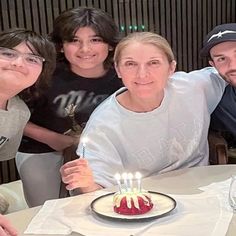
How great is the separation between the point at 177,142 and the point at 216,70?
24.1 inches

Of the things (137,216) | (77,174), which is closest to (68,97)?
(77,174)

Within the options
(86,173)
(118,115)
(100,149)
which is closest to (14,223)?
(86,173)

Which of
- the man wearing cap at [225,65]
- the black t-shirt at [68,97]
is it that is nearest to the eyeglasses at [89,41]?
the black t-shirt at [68,97]

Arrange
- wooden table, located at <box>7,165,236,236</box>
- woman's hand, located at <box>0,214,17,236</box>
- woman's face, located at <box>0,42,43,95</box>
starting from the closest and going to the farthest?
woman's hand, located at <box>0,214,17,236</box> → wooden table, located at <box>7,165,236,236</box> → woman's face, located at <box>0,42,43,95</box>

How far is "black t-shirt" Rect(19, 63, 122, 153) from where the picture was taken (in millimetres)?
3100

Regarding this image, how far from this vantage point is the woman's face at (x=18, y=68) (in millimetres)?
2654

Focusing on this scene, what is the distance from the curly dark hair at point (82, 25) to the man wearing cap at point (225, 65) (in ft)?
1.94

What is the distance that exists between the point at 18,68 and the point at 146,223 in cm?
129

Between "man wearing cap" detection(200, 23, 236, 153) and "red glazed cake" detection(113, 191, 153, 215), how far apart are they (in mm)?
1277

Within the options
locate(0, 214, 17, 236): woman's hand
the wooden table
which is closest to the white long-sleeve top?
the wooden table

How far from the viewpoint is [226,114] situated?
292cm

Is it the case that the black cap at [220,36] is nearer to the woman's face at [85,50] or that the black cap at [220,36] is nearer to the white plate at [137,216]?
the woman's face at [85,50]

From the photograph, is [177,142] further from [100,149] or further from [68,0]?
[68,0]

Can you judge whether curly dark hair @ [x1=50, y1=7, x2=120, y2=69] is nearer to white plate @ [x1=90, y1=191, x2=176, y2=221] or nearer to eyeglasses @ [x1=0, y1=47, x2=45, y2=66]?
eyeglasses @ [x1=0, y1=47, x2=45, y2=66]
